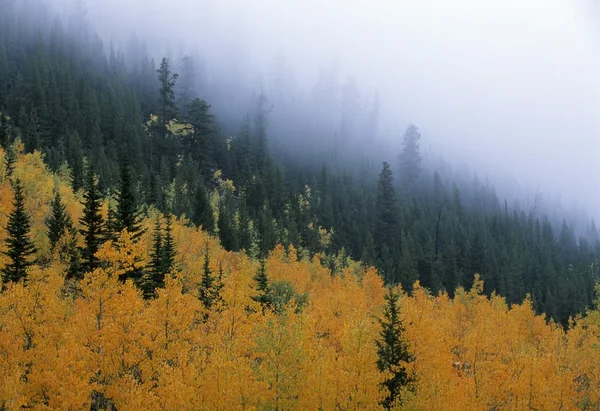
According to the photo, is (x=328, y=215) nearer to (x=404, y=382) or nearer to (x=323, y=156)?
(x=323, y=156)

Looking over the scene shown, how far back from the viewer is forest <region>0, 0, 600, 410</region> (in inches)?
1113

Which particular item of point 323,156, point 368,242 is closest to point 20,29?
point 323,156

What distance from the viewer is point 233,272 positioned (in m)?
50.2

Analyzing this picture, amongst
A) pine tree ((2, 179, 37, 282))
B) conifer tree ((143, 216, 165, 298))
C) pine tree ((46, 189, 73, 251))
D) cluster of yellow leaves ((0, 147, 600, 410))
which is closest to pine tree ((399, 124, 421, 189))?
cluster of yellow leaves ((0, 147, 600, 410))

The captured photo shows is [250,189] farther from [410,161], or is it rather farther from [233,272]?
[410,161]

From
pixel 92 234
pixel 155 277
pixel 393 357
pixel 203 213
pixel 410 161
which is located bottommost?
pixel 393 357

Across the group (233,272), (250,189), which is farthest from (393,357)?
(250,189)

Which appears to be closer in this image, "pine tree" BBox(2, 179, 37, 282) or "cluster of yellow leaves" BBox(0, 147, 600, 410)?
"cluster of yellow leaves" BBox(0, 147, 600, 410)

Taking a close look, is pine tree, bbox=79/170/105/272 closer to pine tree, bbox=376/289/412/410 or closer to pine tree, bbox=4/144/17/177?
pine tree, bbox=4/144/17/177

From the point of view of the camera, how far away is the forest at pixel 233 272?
28.3 metres

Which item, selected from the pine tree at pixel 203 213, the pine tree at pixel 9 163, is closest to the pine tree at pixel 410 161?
the pine tree at pixel 203 213

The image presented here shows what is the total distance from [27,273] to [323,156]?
401 ft

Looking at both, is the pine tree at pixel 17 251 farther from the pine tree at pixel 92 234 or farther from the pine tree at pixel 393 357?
the pine tree at pixel 393 357

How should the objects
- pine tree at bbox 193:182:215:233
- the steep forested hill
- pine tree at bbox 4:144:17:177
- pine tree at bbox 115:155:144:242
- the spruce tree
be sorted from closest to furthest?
pine tree at bbox 115:155:144:242 → pine tree at bbox 4:144:17:177 → pine tree at bbox 193:182:215:233 → the steep forested hill → the spruce tree
